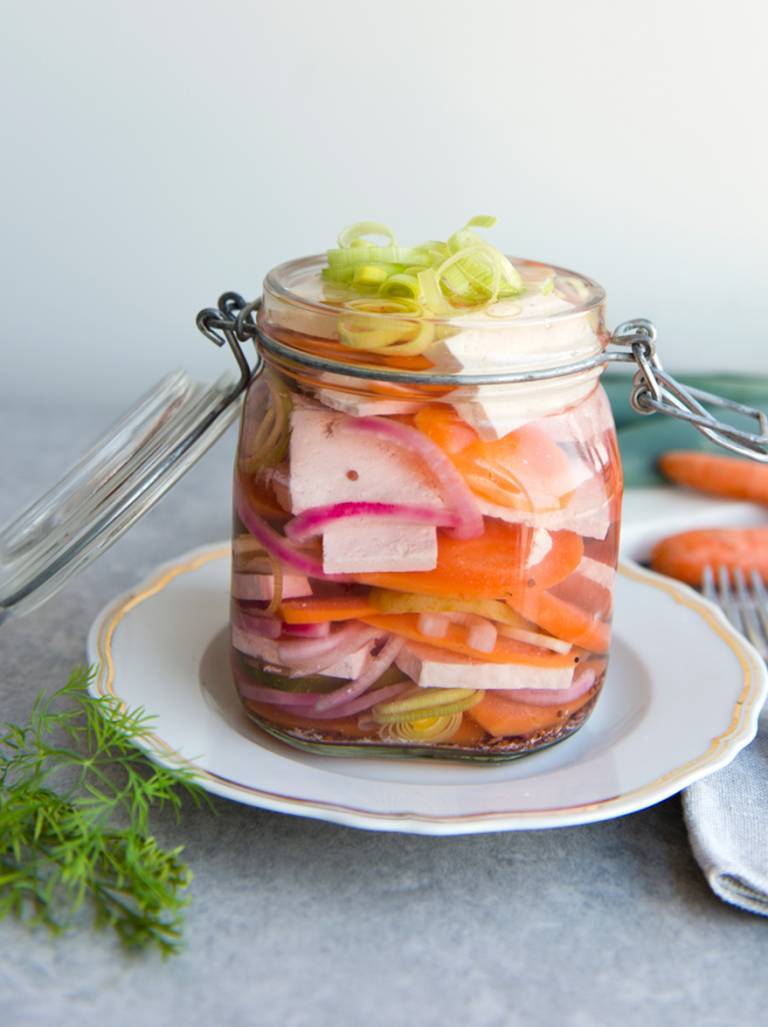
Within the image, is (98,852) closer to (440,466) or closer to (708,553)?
(440,466)

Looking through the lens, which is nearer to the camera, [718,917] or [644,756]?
[718,917]

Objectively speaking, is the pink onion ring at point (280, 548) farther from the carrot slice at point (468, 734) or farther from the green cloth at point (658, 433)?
the green cloth at point (658, 433)

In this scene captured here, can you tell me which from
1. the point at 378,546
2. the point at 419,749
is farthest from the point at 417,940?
the point at 378,546

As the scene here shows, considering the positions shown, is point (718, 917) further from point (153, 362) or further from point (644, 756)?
point (153, 362)

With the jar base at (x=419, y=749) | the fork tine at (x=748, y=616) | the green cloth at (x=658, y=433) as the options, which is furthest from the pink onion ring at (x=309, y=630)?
the green cloth at (x=658, y=433)

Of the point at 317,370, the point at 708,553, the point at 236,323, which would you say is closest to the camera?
the point at 317,370

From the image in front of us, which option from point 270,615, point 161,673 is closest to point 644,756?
point 270,615

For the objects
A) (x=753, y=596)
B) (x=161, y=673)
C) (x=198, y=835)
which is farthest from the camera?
(x=753, y=596)
